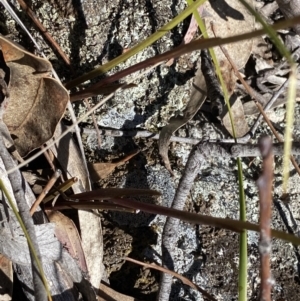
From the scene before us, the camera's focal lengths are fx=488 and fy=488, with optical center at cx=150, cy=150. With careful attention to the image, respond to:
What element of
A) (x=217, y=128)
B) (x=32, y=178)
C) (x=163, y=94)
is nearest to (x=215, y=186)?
(x=217, y=128)

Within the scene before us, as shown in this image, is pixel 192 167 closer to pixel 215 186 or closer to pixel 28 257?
pixel 215 186

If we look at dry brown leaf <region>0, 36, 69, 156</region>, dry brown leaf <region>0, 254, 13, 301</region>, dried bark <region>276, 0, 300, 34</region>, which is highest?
dried bark <region>276, 0, 300, 34</region>

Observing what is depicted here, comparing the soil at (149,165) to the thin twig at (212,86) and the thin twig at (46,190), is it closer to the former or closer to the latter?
the thin twig at (212,86)

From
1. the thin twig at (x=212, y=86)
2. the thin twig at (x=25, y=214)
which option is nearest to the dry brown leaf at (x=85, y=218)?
the thin twig at (x=25, y=214)

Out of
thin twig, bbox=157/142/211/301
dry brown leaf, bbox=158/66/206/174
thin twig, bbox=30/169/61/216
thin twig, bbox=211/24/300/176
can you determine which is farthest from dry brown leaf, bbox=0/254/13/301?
thin twig, bbox=211/24/300/176

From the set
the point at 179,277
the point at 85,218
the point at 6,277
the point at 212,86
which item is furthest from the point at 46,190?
the point at 212,86

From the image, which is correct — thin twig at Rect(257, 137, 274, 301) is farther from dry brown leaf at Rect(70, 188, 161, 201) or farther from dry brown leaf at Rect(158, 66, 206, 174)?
dry brown leaf at Rect(158, 66, 206, 174)
